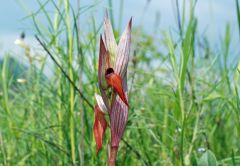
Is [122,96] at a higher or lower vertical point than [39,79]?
lower

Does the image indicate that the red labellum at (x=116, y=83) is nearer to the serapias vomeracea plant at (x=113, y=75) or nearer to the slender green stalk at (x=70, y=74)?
the serapias vomeracea plant at (x=113, y=75)

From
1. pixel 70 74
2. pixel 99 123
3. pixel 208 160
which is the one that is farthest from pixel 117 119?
pixel 70 74

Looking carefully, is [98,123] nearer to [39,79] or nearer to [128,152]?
[128,152]

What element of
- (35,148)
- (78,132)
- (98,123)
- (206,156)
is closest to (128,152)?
(78,132)

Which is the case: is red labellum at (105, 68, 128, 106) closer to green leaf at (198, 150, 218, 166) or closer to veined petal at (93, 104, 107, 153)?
veined petal at (93, 104, 107, 153)

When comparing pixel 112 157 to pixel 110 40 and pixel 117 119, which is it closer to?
pixel 117 119

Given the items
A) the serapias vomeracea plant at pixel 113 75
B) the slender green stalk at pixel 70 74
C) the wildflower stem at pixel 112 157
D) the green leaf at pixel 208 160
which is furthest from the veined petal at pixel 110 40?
the slender green stalk at pixel 70 74
